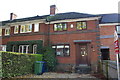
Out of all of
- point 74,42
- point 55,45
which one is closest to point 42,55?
point 55,45

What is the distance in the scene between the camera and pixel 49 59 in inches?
474

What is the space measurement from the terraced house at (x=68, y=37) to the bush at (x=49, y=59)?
89 centimetres

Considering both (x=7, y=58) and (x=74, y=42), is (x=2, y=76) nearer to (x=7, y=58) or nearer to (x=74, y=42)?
(x=7, y=58)

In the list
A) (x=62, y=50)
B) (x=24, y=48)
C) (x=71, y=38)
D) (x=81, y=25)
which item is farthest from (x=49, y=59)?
(x=81, y=25)

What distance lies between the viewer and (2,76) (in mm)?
6777

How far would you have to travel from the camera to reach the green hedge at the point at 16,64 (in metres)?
7.09

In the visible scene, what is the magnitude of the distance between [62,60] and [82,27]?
15.7 feet

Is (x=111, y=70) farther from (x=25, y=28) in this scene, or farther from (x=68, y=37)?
(x=25, y=28)

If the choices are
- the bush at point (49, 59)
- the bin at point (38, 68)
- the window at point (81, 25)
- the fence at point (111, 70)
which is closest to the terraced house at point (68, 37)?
the window at point (81, 25)

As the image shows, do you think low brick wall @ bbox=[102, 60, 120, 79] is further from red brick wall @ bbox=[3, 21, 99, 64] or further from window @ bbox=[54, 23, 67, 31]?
window @ bbox=[54, 23, 67, 31]

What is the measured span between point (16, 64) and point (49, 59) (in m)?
4.42

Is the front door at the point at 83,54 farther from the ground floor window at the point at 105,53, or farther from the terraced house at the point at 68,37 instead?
the ground floor window at the point at 105,53

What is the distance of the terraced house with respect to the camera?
483 inches

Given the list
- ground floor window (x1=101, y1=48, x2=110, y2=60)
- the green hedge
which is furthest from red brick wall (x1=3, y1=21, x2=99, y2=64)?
the green hedge
